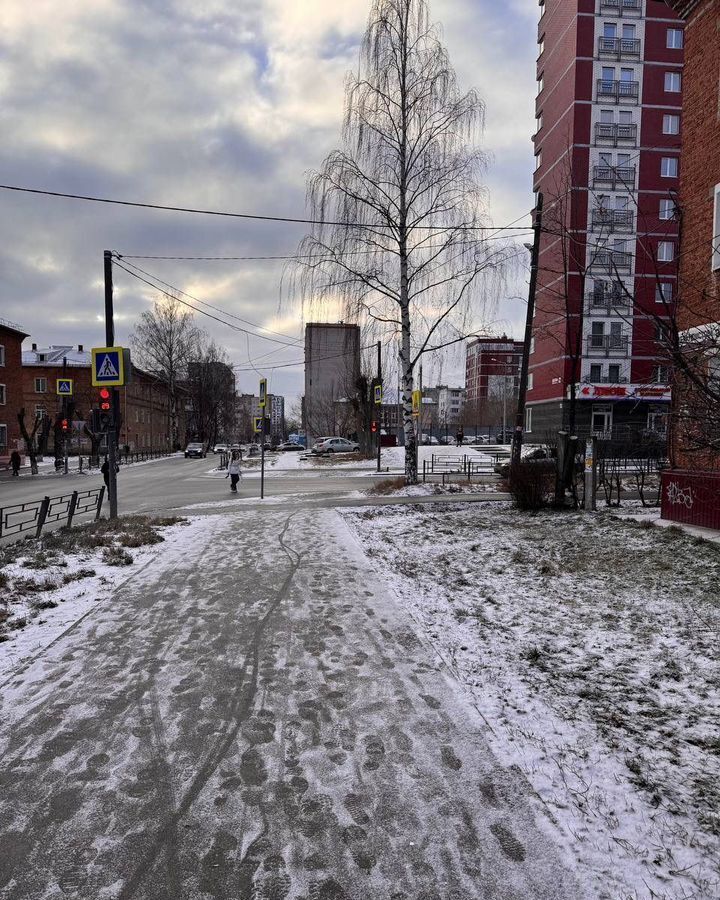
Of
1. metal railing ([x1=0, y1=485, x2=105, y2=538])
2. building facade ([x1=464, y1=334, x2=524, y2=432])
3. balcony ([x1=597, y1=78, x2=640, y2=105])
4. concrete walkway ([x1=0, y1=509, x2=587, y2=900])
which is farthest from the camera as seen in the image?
building facade ([x1=464, y1=334, x2=524, y2=432])

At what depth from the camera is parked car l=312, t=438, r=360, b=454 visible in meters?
44.3

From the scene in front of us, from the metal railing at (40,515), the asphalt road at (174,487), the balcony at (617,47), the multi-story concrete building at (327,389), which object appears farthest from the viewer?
the multi-story concrete building at (327,389)

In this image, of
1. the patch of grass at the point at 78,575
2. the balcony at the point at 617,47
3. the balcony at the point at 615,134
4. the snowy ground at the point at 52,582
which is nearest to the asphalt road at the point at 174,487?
the snowy ground at the point at 52,582

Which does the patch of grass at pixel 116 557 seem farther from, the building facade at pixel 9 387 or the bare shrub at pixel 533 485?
the building facade at pixel 9 387

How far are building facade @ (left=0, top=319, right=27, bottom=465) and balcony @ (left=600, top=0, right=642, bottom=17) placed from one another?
47160 mm

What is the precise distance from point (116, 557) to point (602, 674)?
666 centimetres

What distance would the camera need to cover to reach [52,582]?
6715 millimetres

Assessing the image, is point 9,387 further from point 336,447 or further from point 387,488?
point 387,488

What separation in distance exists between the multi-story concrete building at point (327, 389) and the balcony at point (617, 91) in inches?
1109

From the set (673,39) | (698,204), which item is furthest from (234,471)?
(673,39)

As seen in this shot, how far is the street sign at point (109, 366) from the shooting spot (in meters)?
11.2

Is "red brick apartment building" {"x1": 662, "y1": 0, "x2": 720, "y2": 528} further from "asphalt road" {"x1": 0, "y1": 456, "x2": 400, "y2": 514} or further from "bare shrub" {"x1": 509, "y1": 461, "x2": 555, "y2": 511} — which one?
"asphalt road" {"x1": 0, "y1": 456, "x2": 400, "y2": 514}

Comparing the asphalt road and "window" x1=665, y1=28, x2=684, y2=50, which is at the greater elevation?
"window" x1=665, y1=28, x2=684, y2=50

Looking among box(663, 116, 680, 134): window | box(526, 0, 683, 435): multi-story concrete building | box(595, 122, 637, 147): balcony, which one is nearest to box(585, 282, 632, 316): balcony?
box(526, 0, 683, 435): multi-story concrete building
